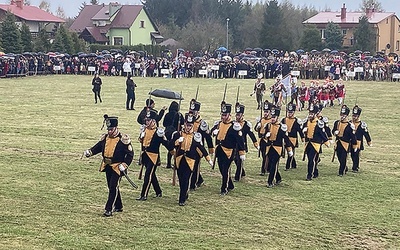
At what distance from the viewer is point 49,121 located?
28250mm

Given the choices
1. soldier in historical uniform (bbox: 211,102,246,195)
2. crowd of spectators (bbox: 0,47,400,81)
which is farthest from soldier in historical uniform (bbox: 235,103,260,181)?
crowd of spectators (bbox: 0,47,400,81)

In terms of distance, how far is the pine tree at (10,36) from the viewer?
6109 centimetres

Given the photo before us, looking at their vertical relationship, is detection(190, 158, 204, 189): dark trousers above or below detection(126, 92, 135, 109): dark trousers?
below

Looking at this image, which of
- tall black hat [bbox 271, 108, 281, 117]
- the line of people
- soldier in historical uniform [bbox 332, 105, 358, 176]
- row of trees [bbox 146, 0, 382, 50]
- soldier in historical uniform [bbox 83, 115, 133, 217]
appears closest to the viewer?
soldier in historical uniform [bbox 83, 115, 133, 217]

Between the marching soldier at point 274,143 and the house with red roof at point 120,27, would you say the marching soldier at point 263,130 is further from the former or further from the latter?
the house with red roof at point 120,27

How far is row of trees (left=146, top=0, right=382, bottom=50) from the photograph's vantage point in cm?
7856

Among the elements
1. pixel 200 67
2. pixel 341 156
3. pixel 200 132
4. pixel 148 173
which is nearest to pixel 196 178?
pixel 200 132

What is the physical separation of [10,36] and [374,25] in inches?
1715

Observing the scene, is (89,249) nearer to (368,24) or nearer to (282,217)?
(282,217)

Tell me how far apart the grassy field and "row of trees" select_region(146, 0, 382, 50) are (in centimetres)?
5365

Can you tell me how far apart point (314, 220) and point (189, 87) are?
105 ft

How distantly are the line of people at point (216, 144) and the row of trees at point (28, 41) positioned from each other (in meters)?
45.3

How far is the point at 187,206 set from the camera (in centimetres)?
1501

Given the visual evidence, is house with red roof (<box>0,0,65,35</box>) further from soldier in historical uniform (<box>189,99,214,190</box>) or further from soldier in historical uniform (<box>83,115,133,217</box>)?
soldier in historical uniform (<box>83,115,133,217</box>)
